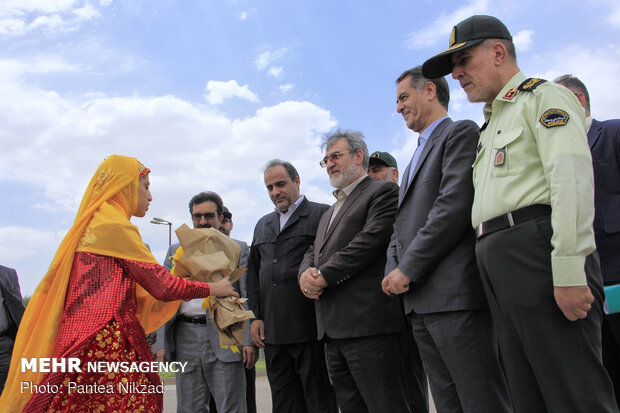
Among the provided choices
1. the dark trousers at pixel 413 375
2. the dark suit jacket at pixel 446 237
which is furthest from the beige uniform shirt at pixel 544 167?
the dark trousers at pixel 413 375

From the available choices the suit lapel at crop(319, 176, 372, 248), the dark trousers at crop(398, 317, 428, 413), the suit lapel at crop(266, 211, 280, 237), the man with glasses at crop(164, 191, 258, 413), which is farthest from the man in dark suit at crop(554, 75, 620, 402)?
the man with glasses at crop(164, 191, 258, 413)

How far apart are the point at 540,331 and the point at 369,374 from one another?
149cm

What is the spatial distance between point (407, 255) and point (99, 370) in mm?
1883

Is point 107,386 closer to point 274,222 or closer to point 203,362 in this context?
point 203,362

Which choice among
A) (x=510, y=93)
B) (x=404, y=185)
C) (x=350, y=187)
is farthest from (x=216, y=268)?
(x=510, y=93)

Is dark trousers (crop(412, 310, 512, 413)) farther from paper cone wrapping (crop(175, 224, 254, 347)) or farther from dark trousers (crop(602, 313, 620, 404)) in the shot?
paper cone wrapping (crop(175, 224, 254, 347))

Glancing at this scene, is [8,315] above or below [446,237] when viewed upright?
above

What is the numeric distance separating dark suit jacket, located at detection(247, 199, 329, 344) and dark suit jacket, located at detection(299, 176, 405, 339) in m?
0.43

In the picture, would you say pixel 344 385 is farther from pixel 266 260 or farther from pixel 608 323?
pixel 608 323

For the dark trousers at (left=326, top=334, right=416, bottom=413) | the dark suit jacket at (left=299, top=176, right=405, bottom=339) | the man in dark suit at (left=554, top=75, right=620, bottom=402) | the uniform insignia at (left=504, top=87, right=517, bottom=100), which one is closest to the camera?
the uniform insignia at (left=504, top=87, right=517, bottom=100)

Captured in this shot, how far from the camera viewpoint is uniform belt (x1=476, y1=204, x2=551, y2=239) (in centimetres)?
201

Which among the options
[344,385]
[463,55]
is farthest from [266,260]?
[463,55]

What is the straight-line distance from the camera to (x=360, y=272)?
3.47 metres

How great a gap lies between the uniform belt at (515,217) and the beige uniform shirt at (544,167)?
0.8 inches
